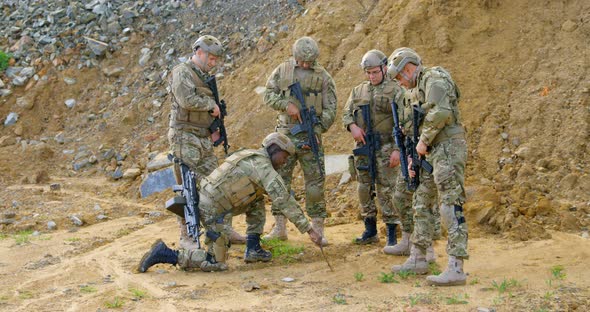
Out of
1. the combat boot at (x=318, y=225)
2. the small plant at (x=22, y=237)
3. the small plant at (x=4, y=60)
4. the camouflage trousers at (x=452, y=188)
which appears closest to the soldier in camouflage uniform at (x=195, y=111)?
the combat boot at (x=318, y=225)

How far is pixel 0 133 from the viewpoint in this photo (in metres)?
17.0

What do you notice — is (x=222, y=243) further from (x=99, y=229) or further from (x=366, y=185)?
(x=99, y=229)

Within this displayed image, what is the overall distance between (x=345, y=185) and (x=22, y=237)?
188 inches

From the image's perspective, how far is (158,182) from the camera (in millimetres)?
13117

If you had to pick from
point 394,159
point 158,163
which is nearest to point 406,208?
point 394,159

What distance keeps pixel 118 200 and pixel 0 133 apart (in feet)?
17.3

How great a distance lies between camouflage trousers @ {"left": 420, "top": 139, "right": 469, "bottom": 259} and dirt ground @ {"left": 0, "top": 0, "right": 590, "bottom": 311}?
0.45 metres

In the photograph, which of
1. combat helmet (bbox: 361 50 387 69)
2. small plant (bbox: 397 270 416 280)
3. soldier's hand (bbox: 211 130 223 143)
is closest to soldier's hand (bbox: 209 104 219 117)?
soldier's hand (bbox: 211 130 223 143)

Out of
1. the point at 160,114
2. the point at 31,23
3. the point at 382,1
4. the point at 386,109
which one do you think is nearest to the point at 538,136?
the point at 386,109

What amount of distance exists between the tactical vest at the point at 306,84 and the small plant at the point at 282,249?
4.79ft

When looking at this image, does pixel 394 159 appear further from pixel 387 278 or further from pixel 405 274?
pixel 387 278

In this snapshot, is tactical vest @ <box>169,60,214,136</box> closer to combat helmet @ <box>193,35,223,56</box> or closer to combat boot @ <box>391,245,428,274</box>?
combat helmet @ <box>193,35,223,56</box>

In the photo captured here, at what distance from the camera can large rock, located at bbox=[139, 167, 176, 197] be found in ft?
42.8

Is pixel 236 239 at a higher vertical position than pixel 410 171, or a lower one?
lower
